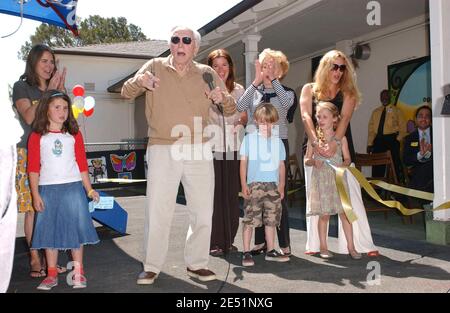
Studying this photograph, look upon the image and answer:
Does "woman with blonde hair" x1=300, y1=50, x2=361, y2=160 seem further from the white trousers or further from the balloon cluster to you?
the balloon cluster

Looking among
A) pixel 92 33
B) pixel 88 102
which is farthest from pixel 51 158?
pixel 92 33

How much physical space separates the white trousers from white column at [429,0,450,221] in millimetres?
2583

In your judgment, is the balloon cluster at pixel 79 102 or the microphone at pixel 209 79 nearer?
the microphone at pixel 209 79

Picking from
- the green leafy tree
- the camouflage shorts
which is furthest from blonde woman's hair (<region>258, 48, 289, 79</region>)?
the green leafy tree

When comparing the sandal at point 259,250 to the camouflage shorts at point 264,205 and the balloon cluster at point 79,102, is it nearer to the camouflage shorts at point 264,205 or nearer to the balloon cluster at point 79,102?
the camouflage shorts at point 264,205

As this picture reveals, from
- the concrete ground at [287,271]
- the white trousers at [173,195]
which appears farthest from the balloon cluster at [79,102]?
the white trousers at [173,195]

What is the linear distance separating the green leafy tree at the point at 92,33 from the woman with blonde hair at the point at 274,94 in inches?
2140

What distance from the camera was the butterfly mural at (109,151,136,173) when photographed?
1430cm

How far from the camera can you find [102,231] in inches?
261

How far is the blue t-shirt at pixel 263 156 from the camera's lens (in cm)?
450

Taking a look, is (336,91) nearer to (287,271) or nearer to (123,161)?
(287,271)

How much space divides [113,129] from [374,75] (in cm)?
1462

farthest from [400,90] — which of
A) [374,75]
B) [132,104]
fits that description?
[132,104]

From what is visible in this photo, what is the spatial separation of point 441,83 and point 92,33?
58.4 m
